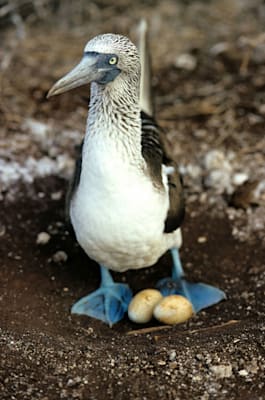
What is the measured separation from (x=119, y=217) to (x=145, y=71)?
5.33 feet

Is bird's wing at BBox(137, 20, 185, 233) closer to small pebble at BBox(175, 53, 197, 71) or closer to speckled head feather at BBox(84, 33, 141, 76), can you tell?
speckled head feather at BBox(84, 33, 141, 76)

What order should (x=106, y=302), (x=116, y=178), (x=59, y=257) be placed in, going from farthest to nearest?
(x=59, y=257)
(x=106, y=302)
(x=116, y=178)

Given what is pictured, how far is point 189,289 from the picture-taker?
15.8 ft

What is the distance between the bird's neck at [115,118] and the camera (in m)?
4.05

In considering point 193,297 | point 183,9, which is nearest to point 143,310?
point 193,297

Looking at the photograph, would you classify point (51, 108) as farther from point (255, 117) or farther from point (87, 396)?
point (87, 396)

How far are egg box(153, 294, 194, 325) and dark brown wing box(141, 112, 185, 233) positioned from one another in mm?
423

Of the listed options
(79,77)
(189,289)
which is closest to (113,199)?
(79,77)

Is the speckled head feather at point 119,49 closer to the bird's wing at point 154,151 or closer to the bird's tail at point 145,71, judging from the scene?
the bird's wing at point 154,151

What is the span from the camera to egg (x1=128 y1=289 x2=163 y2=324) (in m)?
4.39

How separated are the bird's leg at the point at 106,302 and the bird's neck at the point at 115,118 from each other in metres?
0.99

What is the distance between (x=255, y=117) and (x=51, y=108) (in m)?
1.75

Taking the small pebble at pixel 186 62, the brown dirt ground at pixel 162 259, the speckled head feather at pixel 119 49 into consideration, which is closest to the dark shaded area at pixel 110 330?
the brown dirt ground at pixel 162 259

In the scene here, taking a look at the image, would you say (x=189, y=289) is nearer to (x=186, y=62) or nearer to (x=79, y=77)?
(x=79, y=77)
